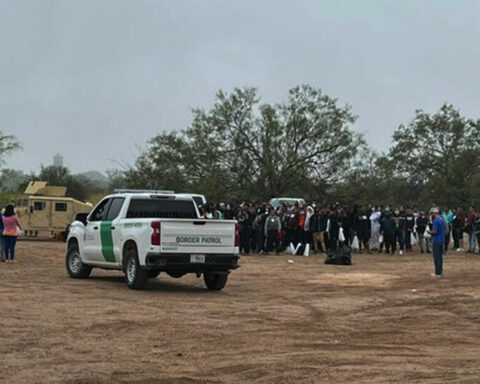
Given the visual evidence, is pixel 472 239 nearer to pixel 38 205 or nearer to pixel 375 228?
pixel 375 228

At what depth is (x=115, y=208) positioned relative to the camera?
18469mm

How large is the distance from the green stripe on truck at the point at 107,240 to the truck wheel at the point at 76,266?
1374 mm

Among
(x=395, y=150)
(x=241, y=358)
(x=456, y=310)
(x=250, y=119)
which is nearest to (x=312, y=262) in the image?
(x=456, y=310)

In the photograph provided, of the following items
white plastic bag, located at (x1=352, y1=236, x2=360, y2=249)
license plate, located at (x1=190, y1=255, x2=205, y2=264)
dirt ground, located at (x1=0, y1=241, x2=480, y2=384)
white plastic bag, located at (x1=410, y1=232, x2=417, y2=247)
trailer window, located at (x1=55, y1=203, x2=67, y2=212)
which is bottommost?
dirt ground, located at (x1=0, y1=241, x2=480, y2=384)

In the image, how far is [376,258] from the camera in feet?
97.5

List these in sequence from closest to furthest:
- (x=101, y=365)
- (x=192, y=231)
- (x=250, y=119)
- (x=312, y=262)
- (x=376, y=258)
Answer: (x=101, y=365)
(x=192, y=231)
(x=312, y=262)
(x=376, y=258)
(x=250, y=119)

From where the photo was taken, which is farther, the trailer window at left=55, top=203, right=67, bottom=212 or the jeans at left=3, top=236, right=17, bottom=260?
the trailer window at left=55, top=203, right=67, bottom=212

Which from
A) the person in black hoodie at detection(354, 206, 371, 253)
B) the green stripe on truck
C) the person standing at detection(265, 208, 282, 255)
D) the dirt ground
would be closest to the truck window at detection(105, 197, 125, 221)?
the green stripe on truck

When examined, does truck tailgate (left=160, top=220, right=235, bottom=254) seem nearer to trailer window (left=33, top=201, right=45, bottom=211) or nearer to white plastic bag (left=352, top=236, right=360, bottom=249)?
Result: white plastic bag (left=352, top=236, right=360, bottom=249)

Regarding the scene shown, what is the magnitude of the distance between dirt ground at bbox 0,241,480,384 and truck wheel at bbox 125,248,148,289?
1.08ft

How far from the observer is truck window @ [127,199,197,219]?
711 inches

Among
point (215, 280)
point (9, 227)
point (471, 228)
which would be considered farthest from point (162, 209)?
point (471, 228)

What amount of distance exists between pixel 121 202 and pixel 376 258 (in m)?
13.8

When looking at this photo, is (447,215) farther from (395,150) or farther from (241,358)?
(241,358)
